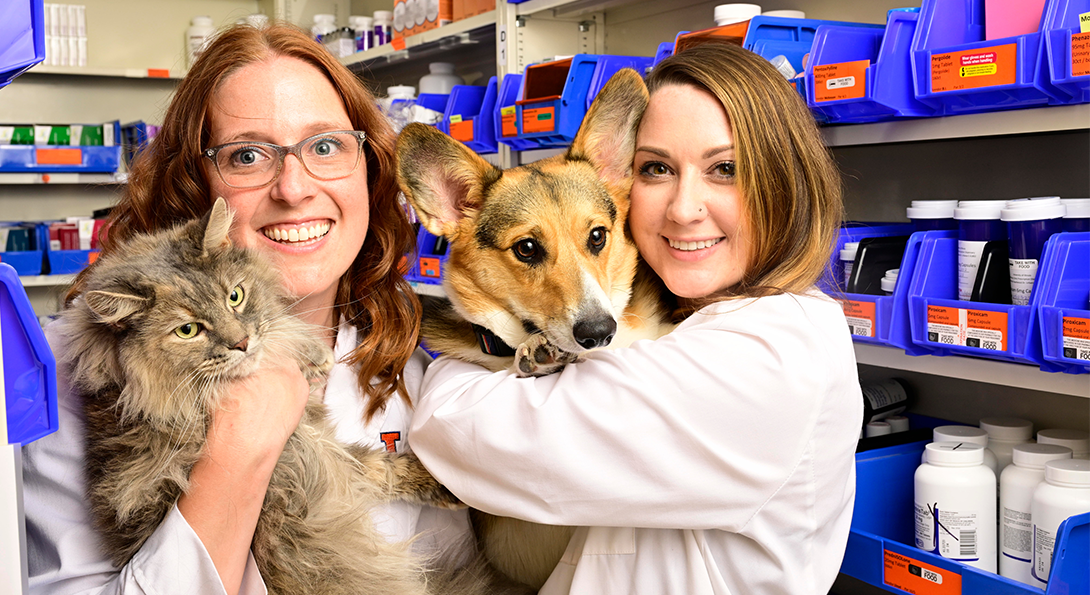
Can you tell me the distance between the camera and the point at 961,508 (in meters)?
2.00

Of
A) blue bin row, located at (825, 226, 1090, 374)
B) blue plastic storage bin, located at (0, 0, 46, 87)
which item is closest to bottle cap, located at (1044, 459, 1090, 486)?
blue bin row, located at (825, 226, 1090, 374)

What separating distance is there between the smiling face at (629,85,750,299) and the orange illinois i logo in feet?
2.31

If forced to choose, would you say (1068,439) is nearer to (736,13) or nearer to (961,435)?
(961,435)

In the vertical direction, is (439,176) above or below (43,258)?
above

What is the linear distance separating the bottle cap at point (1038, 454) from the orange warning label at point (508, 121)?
6.63ft

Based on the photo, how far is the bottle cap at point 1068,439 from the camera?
2006 mm

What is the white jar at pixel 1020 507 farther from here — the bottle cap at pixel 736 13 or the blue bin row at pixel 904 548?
the bottle cap at pixel 736 13

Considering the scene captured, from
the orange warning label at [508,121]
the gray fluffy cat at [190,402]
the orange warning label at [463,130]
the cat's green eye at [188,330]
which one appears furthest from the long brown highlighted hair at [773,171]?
the orange warning label at [463,130]

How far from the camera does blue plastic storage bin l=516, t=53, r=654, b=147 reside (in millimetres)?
2820

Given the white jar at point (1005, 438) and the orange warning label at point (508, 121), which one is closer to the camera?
the white jar at point (1005, 438)

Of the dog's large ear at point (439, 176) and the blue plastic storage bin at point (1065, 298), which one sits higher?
the dog's large ear at point (439, 176)

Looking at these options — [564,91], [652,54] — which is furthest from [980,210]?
[652,54]

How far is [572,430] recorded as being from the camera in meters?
1.36

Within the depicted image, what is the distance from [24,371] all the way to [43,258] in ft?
19.2
